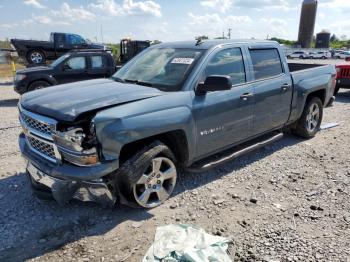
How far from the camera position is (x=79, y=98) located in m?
3.48

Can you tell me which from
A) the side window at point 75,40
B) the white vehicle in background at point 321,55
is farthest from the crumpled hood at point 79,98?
the white vehicle in background at point 321,55

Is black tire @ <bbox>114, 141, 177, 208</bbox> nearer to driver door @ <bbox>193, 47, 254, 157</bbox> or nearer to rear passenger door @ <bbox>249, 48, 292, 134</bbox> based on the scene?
driver door @ <bbox>193, 47, 254, 157</bbox>

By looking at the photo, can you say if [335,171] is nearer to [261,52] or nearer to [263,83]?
[263,83]

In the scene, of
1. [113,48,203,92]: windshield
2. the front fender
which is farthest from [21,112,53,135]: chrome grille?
[113,48,203,92]: windshield

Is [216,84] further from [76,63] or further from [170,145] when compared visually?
[76,63]

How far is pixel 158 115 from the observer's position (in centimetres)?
354

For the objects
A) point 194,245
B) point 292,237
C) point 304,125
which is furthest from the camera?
point 304,125

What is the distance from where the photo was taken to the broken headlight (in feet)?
10.1

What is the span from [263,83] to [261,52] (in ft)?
1.77

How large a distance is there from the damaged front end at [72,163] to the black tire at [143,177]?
0.44 feet

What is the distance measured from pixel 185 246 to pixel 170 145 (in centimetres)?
139

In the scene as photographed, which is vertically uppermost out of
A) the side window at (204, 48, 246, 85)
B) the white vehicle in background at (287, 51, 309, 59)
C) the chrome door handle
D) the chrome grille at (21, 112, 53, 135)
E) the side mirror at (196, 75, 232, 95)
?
the side window at (204, 48, 246, 85)

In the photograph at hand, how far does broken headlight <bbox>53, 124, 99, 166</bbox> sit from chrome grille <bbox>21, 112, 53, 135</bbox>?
0.45ft

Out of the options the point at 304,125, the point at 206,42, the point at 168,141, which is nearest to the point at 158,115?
the point at 168,141
